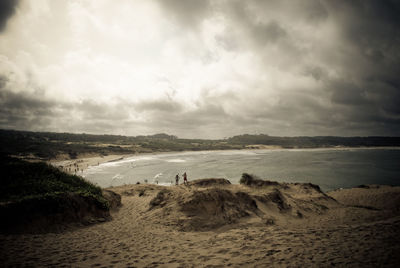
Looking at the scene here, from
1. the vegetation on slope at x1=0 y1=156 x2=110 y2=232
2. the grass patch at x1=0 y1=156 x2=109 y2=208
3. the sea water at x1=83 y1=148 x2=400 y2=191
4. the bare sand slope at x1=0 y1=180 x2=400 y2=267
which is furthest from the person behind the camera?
→ the sea water at x1=83 y1=148 x2=400 y2=191

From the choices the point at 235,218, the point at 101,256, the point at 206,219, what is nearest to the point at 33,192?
the point at 101,256

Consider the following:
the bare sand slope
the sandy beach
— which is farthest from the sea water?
the bare sand slope

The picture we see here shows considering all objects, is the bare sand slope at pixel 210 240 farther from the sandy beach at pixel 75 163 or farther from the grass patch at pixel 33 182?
the sandy beach at pixel 75 163

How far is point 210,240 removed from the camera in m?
10.1

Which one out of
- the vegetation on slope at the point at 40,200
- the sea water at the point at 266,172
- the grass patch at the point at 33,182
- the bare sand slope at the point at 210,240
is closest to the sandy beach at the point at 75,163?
the sea water at the point at 266,172

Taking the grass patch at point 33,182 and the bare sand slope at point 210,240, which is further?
the grass patch at point 33,182

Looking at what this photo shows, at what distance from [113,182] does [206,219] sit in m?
41.8

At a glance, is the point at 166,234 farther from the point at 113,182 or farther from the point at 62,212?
the point at 113,182

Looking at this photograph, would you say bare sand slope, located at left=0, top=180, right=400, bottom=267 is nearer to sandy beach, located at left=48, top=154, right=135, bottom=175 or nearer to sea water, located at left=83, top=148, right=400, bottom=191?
sea water, located at left=83, top=148, right=400, bottom=191

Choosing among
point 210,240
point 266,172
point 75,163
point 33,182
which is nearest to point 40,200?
point 33,182

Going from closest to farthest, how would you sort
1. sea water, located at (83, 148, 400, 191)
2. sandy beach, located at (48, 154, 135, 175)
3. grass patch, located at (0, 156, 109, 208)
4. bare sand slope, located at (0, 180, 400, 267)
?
bare sand slope, located at (0, 180, 400, 267)
grass patch, located at (0, 156, 109, 208)
sea water, located at (83, 148, 400, 191)
sandy beach, located at (48, 154, 135, 175)

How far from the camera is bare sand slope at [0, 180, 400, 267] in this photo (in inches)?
271

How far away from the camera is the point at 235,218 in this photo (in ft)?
46.2

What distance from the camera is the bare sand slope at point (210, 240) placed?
6.89 metres
